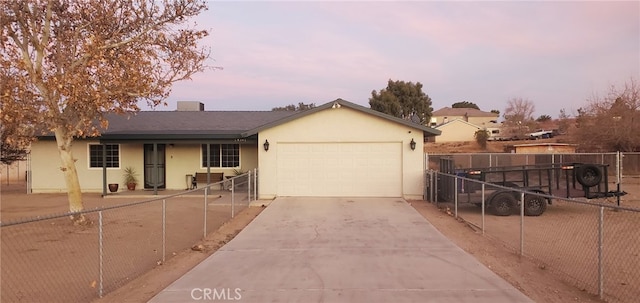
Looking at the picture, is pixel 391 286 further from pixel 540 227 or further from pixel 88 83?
pixel 88 83

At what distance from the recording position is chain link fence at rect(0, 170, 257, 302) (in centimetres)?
675

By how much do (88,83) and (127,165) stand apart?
10.5 meters

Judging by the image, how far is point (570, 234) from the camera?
1159 cm

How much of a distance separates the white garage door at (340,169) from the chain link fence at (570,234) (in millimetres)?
1545

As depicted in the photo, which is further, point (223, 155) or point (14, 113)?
point (223, 155)

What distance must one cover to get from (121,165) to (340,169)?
10.7 meters

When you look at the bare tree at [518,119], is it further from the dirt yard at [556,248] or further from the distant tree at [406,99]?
the dirt yard at [556,248]

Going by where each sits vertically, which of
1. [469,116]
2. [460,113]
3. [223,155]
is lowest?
[223,155]

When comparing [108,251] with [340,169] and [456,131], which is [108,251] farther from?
[456,131]

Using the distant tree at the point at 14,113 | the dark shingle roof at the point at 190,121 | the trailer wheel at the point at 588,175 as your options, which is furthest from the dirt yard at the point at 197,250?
the dark shingle roof at the point at 190,121

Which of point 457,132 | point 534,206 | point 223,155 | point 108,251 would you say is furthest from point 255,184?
point 457,132

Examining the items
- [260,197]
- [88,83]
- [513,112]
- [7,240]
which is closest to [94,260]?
[7,240]

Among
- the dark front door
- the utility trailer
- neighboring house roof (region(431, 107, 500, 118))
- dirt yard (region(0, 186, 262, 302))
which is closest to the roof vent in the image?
the dark front door

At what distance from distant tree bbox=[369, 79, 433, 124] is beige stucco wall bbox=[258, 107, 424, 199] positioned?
126ft
